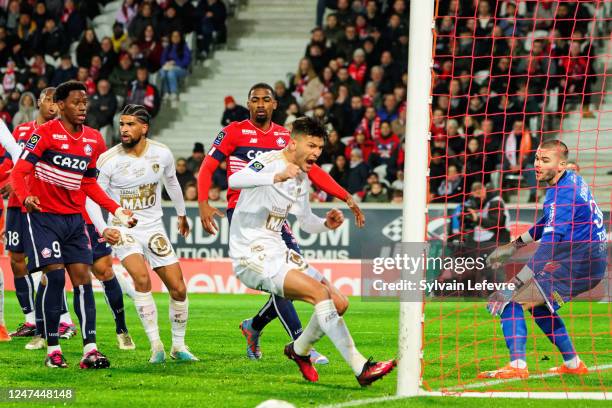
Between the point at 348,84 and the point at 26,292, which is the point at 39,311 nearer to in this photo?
the point at 26,292

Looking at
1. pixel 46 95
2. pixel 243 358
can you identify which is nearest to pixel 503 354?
pixel 243 358

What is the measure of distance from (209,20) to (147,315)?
16.0 m

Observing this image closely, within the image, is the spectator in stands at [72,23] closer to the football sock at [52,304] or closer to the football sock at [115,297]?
the football sock at [115,297]

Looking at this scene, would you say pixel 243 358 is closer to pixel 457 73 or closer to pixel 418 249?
pixel 418 249

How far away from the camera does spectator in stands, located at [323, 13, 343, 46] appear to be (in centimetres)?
2255

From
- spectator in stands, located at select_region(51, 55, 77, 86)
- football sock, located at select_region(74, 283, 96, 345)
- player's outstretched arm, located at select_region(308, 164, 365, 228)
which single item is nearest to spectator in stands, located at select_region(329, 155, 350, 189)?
spectator in stands, located at select_region(51, 55, 77, 86)

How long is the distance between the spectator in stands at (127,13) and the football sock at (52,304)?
17054 millimetres

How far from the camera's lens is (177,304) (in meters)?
9.48

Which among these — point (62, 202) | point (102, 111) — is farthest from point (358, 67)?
point (62, 202)

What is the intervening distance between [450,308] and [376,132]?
5.19 m

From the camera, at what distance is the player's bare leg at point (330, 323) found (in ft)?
24.9

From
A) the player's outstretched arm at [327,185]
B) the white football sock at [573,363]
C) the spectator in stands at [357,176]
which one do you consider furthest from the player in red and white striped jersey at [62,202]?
the spectator in stands at [357,176]

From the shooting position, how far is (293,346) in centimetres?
820

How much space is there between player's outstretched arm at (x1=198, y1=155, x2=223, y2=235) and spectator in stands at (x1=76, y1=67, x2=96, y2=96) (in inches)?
542
